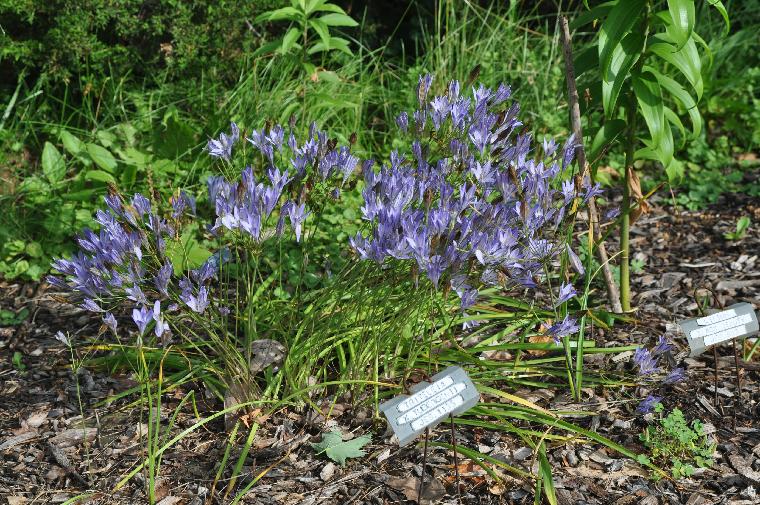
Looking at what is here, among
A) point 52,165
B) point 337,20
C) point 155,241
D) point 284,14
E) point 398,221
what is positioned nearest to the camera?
point 398,221

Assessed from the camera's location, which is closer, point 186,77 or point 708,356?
point 708,356

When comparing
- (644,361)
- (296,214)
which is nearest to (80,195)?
(296,214)

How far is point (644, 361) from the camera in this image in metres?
2.85

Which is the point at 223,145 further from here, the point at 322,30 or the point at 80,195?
the point at 80,195

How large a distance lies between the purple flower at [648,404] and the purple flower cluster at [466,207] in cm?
49

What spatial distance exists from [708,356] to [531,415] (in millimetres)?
899

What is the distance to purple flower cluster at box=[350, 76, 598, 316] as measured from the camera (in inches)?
88.0

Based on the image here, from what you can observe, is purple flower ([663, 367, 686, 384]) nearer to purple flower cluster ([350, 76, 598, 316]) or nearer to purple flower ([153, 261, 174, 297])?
purple flower cluster ([350, 76, 598, 316])

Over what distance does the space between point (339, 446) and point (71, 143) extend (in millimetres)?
2423

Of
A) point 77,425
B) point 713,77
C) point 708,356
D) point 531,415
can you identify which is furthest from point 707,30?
point 77,425

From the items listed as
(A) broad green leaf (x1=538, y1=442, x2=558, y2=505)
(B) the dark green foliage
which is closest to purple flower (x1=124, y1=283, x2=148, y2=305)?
(A) broad green leaf (x1=538, y1=442, x2=558, y2=505)

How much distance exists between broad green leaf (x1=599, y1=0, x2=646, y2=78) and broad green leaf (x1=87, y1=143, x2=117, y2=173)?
241 centimetres

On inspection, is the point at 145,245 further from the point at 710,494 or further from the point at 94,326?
the point at 710,494

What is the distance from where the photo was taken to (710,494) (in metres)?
2.54
